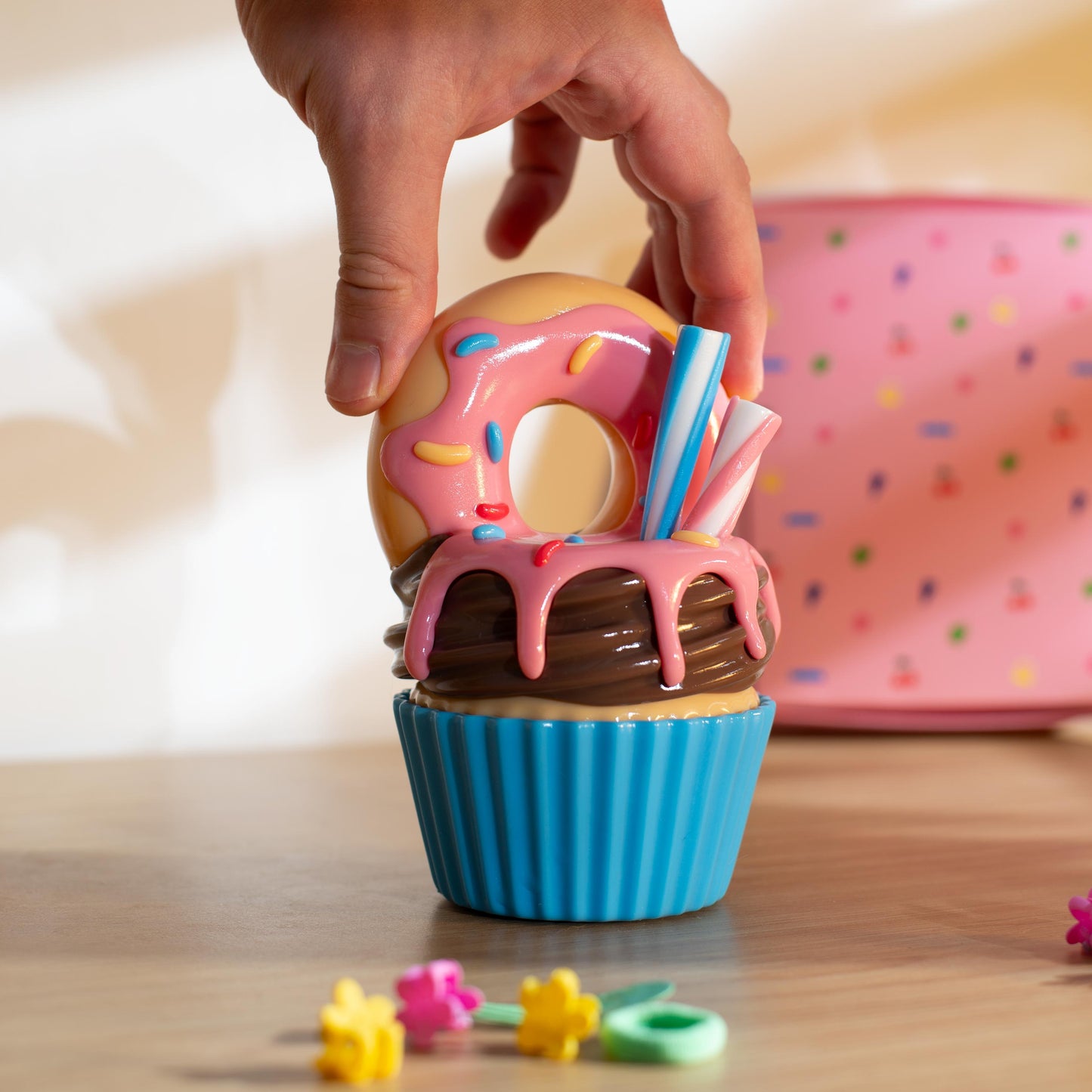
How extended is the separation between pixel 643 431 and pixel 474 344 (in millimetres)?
128

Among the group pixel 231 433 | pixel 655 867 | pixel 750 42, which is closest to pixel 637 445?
pixel 655 867

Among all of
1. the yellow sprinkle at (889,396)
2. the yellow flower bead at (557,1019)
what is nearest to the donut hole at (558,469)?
the yellow sprinkle at (889,396)

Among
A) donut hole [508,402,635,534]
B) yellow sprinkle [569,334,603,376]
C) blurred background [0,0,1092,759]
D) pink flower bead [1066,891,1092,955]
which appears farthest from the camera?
donut hole [508,402,635,534]

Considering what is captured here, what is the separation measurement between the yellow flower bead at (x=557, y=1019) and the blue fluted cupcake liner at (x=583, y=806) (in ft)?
0.60

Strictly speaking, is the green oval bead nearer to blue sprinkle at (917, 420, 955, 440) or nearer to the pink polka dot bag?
the pink polka dot bag

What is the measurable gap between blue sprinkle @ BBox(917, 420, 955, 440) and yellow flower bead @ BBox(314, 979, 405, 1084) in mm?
1210

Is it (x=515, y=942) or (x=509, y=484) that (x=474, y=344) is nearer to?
(x=509, y=484)

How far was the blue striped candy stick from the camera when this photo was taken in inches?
30.2

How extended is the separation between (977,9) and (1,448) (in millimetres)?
1440

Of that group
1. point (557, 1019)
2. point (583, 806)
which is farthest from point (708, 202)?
point (557, 1019)

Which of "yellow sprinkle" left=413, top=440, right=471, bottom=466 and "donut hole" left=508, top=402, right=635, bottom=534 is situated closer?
"yellow sprinkle" left=413, top=440, right=471, bottom=466

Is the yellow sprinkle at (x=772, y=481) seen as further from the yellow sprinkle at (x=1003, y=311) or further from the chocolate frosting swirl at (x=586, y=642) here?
the chocolate frosting swirl at (x=586, y=642)

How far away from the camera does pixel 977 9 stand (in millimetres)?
1815

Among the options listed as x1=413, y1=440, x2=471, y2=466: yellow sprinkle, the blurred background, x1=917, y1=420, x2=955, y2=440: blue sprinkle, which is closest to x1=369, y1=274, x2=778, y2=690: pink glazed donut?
x1=413, y1=440, x2=471, y2=466: yellow sprinkle
